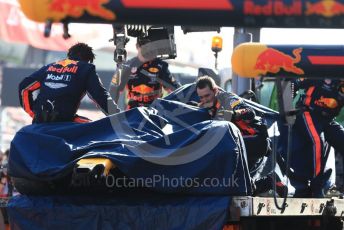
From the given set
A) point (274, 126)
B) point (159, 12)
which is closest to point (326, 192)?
point (274, 126)

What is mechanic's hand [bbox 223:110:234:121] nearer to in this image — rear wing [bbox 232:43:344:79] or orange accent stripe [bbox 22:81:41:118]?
orange accent stripe [bbox 22:81:41:118]

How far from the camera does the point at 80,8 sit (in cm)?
475

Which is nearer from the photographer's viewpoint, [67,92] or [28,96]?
[67,92]

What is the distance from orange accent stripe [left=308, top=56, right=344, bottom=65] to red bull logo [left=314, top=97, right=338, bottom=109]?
446 centimetres

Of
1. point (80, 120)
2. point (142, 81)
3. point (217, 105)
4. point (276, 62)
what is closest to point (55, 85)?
point (80, 120)

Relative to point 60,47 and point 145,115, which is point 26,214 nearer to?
point 145,115

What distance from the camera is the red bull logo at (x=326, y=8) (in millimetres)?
4711

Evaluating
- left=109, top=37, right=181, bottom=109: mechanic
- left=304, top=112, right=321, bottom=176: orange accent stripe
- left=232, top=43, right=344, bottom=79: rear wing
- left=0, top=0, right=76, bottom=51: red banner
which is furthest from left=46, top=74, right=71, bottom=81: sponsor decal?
left=0, top=0, right=76, bottom=51: red banner

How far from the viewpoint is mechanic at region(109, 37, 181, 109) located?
10.1m

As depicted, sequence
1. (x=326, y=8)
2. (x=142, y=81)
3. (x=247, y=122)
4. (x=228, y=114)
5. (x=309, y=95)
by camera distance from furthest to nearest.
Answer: (x=142, y=81) → (x=309, y=95) → (x=247, y=122) → (x=228, y=114) → (x=326, y=8)

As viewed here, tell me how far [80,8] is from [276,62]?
120 centimetres

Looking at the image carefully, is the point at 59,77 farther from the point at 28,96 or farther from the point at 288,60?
the point at 288,60

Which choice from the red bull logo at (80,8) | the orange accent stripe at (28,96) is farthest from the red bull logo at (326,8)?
the orange accent stripe at (28,96)

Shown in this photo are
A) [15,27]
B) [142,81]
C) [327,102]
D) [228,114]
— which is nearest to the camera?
[228,114]
